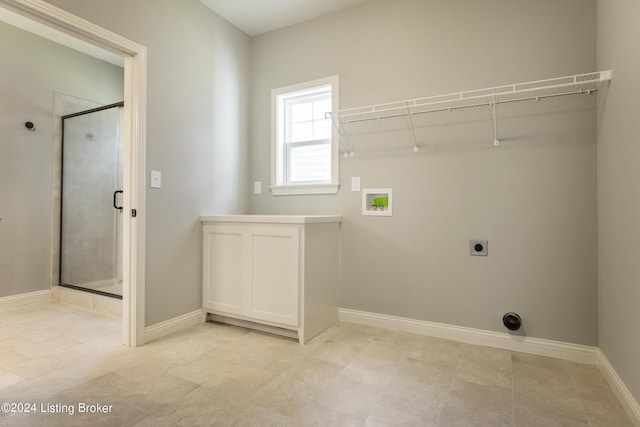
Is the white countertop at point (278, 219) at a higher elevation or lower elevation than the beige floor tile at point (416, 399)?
higher

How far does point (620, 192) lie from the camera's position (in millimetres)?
1601

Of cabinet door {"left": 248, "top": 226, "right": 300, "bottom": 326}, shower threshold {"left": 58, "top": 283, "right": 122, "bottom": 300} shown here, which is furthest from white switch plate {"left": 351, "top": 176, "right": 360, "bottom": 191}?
shower threshold {"left": 58, "top": 283, "right": 122, "bottom": 300}

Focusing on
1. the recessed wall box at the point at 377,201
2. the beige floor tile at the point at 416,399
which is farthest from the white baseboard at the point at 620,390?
the recessed wall box at the point at 377,201

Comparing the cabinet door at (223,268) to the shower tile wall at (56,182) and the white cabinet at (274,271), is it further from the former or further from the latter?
the shower tile wall at (56,182)

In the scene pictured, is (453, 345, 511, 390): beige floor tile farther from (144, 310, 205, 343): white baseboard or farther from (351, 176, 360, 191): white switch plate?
(144, 310, 205, 343): white baseboard

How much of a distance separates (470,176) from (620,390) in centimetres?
140

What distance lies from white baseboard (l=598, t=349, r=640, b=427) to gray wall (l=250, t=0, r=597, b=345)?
173mm

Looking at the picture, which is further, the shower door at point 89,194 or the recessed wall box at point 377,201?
the shower door at point 89,194

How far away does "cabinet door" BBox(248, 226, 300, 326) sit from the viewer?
7.55ft

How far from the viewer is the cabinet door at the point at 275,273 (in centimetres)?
230

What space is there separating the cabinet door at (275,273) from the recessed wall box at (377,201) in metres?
0.72

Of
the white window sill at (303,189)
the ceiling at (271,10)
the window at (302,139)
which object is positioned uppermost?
the ceiling at (271,10)

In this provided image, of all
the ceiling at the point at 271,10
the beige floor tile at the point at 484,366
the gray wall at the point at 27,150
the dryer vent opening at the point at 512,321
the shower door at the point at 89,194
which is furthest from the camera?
the shower door at the point at 89,194

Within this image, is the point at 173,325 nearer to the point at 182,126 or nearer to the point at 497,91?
the point at 182,126
